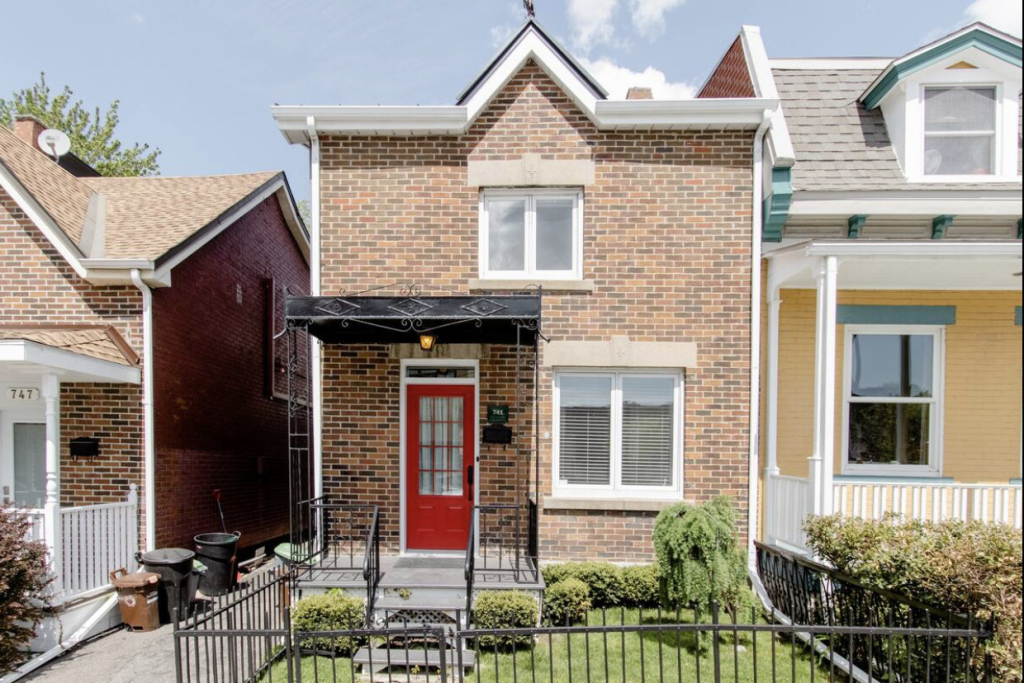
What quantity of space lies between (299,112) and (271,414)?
684 cm

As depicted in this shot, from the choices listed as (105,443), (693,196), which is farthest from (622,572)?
(105,443)

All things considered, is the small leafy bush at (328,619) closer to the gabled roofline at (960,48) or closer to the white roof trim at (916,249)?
the white roof trim at (916,249)

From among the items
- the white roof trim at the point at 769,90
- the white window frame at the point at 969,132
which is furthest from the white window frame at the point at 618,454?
the white window frame at the point at 969,132

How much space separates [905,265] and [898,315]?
1.28 m

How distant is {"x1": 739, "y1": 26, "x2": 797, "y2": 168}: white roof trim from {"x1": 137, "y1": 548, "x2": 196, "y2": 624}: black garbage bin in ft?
29.6

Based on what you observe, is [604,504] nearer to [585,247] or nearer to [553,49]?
[585,247]

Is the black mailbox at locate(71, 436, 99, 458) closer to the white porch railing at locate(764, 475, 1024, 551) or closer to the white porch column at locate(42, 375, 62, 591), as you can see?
the white porch column at locate(42, 375, 62, 591)

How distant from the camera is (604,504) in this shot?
25.3 ft

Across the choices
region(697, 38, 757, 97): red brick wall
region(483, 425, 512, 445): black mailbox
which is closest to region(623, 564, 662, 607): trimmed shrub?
region(483, 425, 512, 445): black mailbox

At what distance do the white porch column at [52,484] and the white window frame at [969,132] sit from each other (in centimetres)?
1135

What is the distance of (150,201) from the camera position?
10.6 meters

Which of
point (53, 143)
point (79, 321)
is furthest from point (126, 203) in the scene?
point (79, 321)

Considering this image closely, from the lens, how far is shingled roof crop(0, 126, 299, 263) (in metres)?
8.31

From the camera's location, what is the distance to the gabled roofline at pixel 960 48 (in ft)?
25.5
